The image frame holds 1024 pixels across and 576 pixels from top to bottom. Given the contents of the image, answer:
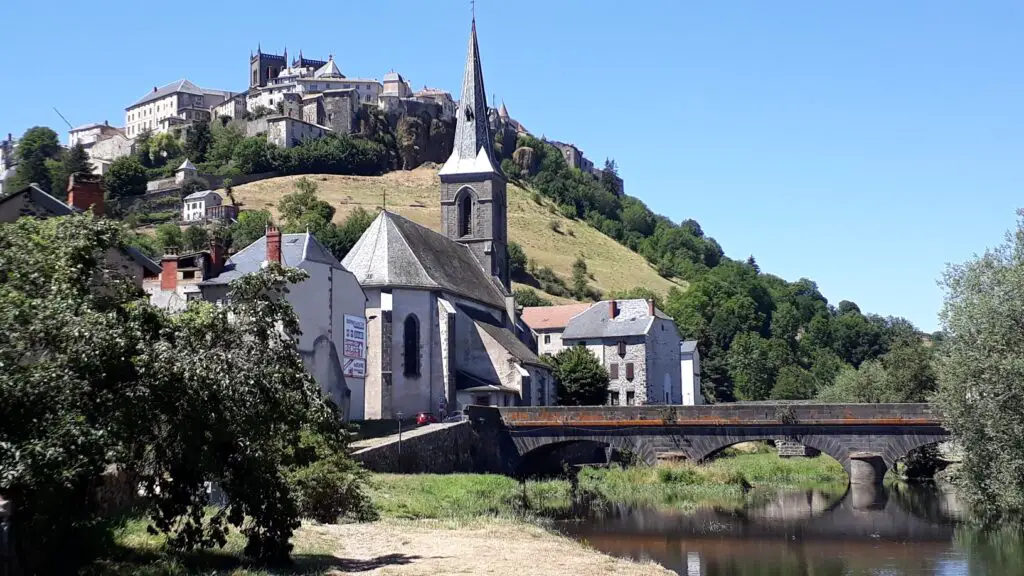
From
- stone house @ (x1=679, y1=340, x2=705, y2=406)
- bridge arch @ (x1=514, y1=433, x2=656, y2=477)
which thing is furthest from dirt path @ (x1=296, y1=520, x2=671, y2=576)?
stone house @ (x1=679, y1=340, x2=705, y2=406)

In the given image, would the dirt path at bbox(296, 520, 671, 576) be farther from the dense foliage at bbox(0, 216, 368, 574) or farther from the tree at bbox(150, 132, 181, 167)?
the tree at bbox(150, 132, 181, 167)

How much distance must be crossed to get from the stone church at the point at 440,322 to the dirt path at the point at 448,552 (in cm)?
2357

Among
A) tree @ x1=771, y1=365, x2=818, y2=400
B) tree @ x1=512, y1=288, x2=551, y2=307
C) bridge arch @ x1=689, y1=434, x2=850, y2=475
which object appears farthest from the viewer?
tree @ x1=512, y1=288, x2=551, y2=307

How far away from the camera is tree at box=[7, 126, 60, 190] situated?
111 m

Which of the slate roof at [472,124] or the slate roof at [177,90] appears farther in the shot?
the slate roof at [177,90]

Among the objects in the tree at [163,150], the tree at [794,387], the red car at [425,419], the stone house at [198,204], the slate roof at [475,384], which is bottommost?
the red car at [425,419]

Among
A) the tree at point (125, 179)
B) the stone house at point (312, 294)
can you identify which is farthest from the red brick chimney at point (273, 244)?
the tree at point (125, 179)

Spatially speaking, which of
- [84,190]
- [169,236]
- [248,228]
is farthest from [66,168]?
[84,190]

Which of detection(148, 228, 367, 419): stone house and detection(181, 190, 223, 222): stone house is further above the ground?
detection(181, 190, 223, 222): stone house

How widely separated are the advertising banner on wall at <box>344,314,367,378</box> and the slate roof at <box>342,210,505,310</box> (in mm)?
6624

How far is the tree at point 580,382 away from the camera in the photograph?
200ft

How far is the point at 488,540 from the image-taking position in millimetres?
22859

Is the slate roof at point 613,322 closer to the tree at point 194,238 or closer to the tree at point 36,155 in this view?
the tree at point 194,238

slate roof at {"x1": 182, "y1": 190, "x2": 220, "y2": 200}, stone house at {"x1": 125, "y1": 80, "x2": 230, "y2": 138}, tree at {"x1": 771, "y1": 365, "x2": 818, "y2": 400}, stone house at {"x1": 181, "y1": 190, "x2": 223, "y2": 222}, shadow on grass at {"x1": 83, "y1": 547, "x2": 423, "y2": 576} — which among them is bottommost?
shadow on grass at {"x1": 83, "y1": 547, "x2": 423, "y2": 576}
